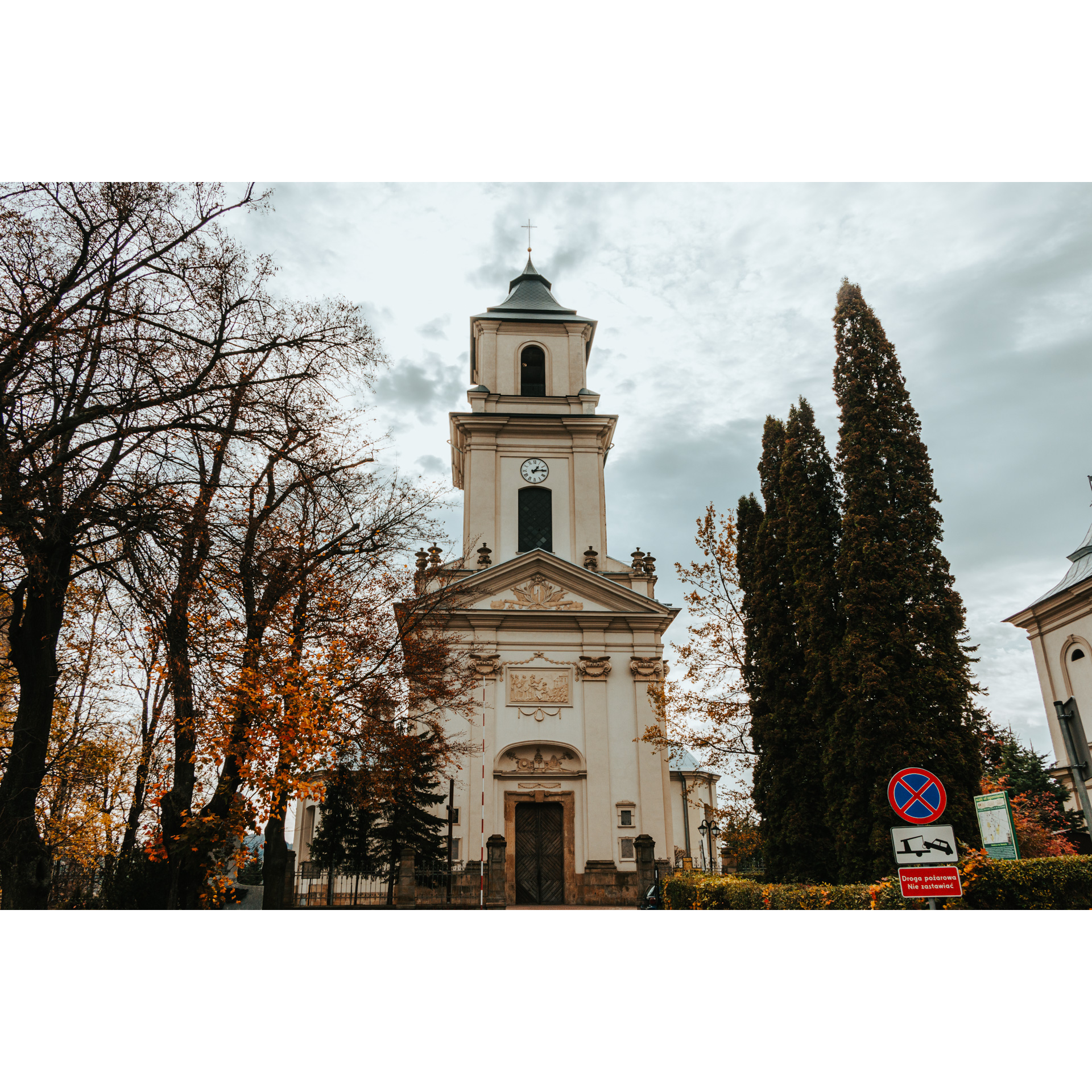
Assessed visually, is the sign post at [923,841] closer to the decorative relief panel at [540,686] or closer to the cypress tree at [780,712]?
the cypress tree at [780,712]

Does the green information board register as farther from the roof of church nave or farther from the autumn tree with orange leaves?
the roof of church nave

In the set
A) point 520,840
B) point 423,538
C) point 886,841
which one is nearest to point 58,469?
point 423,538

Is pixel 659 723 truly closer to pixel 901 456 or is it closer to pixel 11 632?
pixel 901 456

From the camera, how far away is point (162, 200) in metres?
9.17

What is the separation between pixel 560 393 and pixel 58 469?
26.0m

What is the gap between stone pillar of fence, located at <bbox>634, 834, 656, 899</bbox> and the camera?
75.3 ft

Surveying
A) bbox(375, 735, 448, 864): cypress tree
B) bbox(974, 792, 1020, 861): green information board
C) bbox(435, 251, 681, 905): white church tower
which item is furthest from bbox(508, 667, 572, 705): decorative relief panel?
bbox(974, 792, 1020, 861): green information board

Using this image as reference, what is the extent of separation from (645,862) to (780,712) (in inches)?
262

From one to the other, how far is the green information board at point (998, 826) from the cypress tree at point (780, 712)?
5.31 m

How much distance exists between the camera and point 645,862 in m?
23.2

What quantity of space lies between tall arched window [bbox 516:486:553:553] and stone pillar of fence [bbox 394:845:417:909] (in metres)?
13.5

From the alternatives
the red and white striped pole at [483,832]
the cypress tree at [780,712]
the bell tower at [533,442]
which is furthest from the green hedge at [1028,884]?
the bell tower at [533,442]

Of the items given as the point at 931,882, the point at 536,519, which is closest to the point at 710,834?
the point at 536,519

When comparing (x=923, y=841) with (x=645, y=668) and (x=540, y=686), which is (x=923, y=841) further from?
(x=645, y=668)
